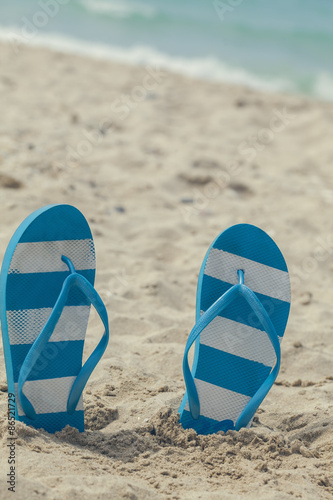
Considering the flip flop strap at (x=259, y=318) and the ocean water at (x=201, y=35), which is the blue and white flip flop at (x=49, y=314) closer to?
the flip flop strap at (x=259, y=318)

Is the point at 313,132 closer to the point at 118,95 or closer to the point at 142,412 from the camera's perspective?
the point at 118,95

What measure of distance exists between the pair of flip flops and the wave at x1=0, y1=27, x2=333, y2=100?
5604 millimetres

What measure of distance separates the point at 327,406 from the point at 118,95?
3.98 m

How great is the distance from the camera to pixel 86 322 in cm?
165

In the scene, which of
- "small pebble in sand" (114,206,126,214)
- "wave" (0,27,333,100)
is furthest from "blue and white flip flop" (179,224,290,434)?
"wave" (0,27,333,100)

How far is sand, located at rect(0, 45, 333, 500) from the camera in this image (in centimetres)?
147

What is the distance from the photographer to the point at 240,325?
169cm

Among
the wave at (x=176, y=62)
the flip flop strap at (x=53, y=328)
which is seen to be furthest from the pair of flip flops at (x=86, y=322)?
the wave at (x=176, y=62)

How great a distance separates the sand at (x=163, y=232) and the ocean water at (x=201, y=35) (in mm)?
1661

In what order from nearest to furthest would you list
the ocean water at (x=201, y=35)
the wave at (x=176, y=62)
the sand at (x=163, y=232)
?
→ the sand at (x=163, y=232)
the wave at (x=176, y=62)
the ocean water at (x=201, y=35)

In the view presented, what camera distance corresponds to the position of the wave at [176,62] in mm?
7164

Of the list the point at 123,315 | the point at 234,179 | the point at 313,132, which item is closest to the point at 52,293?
the point at 123,315

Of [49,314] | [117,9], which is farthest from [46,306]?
[117,9]

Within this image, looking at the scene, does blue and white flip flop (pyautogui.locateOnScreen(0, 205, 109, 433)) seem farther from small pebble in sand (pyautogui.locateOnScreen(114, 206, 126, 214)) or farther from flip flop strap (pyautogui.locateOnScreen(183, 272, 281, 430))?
small pebble in sand (pyautogui.locateOnScreen(114, 206, 126, 214))
